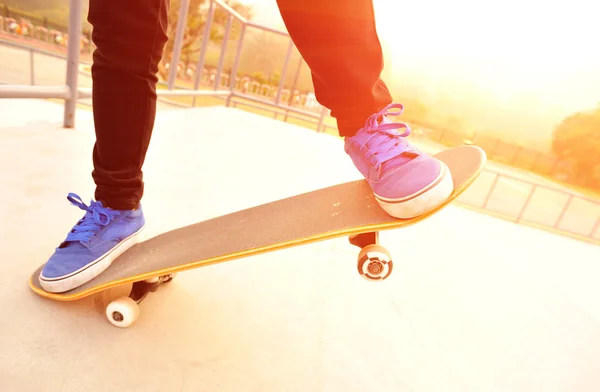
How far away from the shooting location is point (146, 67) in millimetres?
691

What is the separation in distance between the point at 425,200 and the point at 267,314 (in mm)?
443

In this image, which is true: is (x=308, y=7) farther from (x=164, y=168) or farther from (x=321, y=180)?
(x=321, y=180)

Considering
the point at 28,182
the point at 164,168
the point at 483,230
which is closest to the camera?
the point at 28,182

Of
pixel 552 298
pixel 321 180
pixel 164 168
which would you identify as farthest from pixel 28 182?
pixel 552 298

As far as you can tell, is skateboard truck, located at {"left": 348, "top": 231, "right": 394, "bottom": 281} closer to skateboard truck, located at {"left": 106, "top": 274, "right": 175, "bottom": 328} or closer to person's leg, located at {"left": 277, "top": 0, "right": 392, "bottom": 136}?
person's leg, located at {"left": 277, "top": 0, "right": 392, "bottom": 136}

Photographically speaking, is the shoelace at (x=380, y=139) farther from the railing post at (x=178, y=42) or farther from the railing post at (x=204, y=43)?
the railing post at (x=204, y=43)

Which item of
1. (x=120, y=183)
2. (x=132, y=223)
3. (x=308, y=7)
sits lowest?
(x=132, y=223)

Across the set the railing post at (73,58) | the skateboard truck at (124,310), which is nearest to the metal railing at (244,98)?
the railing post at (73,58)

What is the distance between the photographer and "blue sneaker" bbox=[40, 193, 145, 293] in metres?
0.68

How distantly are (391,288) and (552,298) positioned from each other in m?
0.83

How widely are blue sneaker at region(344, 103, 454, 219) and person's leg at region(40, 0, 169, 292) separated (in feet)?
1.54

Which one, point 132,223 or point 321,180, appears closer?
point 132,223

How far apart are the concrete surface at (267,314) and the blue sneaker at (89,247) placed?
55 millimetres

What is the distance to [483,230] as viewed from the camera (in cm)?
234
